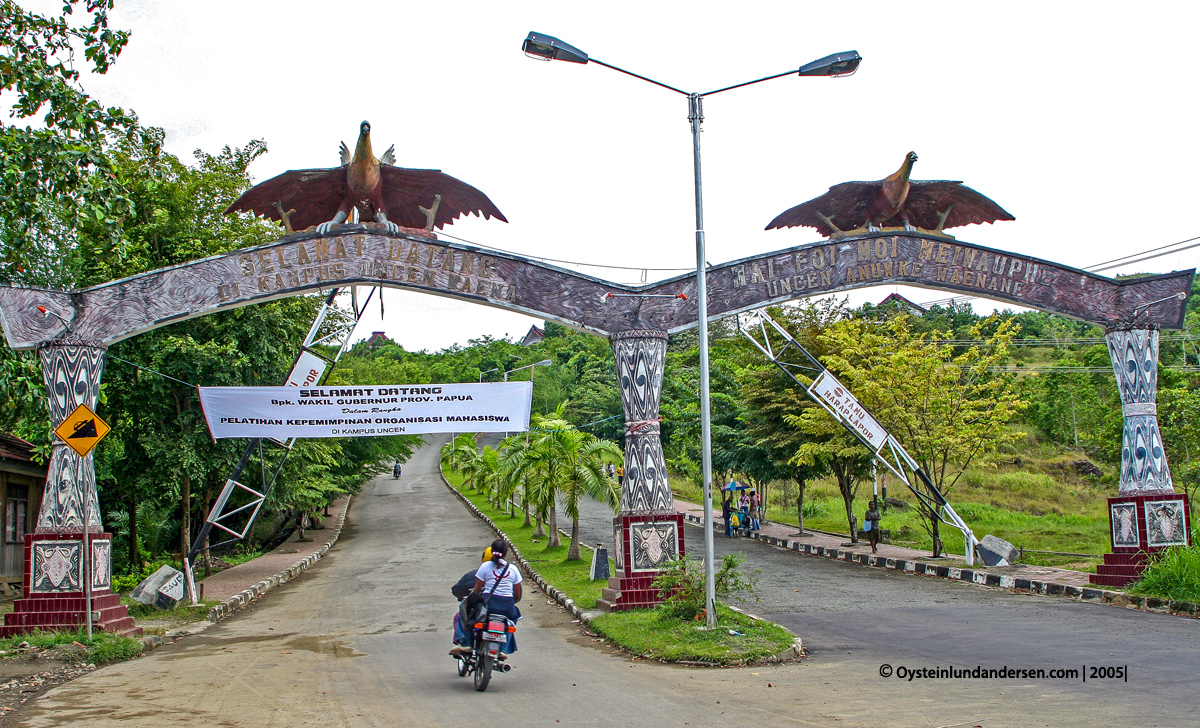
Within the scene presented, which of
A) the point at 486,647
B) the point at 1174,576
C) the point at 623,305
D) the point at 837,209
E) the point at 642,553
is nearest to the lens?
the point at 486,647

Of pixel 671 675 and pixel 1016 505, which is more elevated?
pixel 1016 505

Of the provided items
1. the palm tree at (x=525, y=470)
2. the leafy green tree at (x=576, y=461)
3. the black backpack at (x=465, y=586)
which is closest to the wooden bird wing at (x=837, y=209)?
the leafy green tree at (x=576, y=461)

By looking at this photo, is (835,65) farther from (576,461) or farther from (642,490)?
(576,461)

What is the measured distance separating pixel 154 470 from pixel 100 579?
7869mm

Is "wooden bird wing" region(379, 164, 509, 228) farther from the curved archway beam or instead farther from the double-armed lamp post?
the double-armed lamp post

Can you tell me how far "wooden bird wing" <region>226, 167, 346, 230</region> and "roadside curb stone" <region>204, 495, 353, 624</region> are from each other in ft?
22.2

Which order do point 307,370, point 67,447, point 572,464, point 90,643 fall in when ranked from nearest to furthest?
point 90,643 → point 67,447 → point 307,370 → point 572,464

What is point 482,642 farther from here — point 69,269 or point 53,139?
point 69,269

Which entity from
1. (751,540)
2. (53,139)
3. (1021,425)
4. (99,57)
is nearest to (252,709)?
(53,139)

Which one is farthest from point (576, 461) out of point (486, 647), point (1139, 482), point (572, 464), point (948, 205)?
point (486, 647)

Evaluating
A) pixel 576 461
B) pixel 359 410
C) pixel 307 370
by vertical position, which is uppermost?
pixel 307 370

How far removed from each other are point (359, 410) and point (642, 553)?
15.1 feet

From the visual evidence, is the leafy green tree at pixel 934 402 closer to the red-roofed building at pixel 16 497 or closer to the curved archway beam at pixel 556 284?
the curved archway beam at pixel 556 284

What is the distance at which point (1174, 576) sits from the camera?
12742 mm
